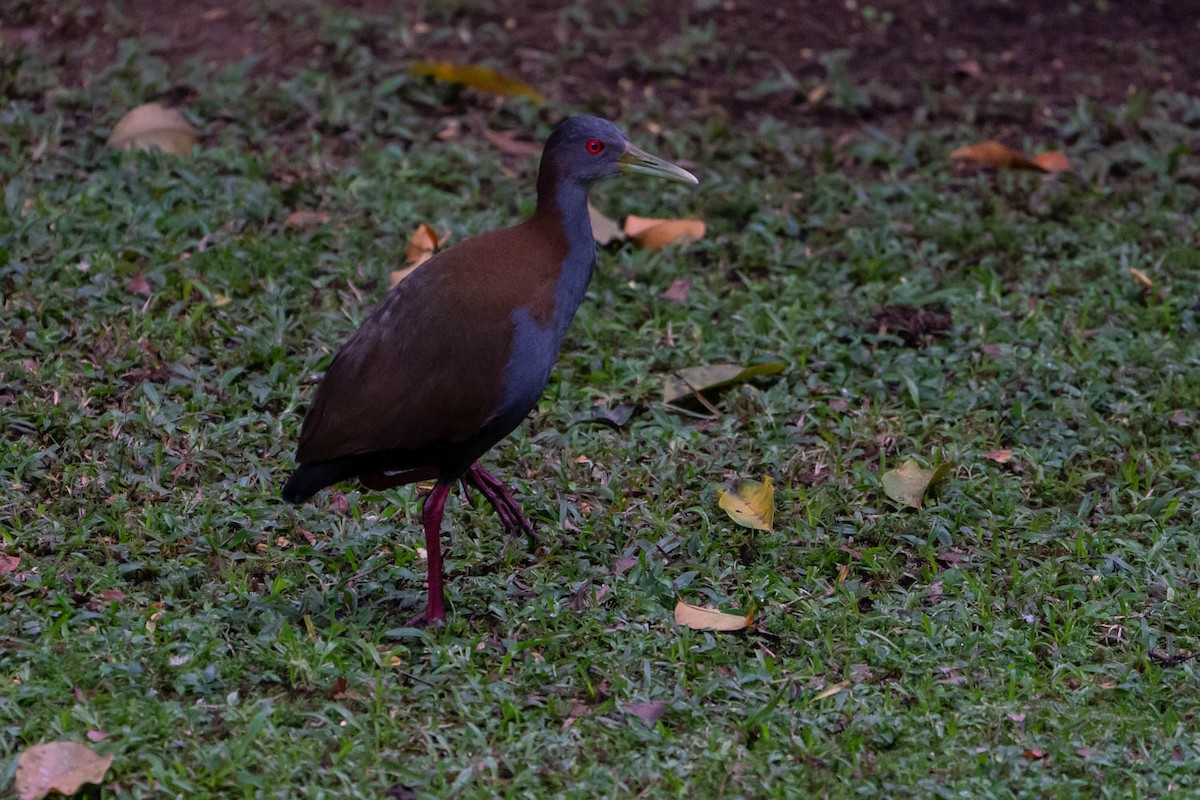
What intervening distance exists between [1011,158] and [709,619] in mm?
3876

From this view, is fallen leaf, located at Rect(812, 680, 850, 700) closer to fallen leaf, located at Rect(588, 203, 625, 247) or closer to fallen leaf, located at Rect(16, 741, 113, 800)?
fallen leaf, located at Rect(16, 741, 113, 800)

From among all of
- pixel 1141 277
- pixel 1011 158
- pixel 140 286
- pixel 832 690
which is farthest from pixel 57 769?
pixel 1011 158

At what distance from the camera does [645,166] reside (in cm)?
497

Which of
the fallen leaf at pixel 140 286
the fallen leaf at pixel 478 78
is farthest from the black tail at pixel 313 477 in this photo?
the fallen leaf at pixel 478 78

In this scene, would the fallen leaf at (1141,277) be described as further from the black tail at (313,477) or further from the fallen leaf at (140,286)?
the fallen leaf at (140,286)

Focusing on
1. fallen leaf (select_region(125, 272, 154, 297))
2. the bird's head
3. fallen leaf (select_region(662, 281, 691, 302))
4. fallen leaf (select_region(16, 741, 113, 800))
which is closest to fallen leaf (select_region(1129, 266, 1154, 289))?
fallen leaf (select_region(662, 281, 691, 302))

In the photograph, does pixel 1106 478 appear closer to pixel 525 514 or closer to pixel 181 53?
pixel 525 514

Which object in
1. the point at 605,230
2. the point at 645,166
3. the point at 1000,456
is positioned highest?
the point at 645,166

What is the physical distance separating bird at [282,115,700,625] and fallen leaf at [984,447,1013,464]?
173cm

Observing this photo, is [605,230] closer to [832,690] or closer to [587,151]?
[587,151]

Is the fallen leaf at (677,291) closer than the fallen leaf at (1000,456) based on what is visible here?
No

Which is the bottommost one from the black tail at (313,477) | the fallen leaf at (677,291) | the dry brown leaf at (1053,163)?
the fallen leaf at (677,291)

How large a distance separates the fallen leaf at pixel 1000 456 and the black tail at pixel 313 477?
7.77 feet

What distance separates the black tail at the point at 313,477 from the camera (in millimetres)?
4320
